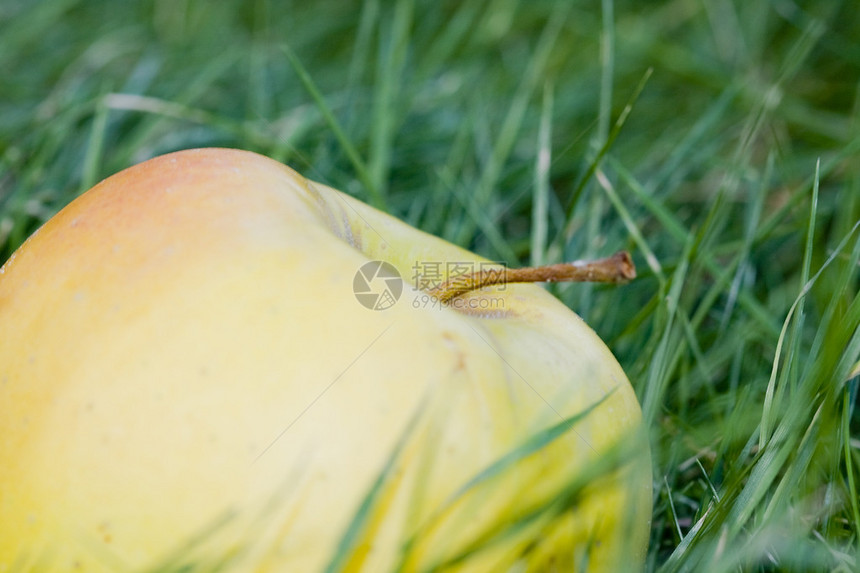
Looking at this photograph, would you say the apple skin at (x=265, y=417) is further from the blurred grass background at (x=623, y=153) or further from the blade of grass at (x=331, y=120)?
the blade of grass at (x=331, y=120)

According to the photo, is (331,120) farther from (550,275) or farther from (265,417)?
(265,417)

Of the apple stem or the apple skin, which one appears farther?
the apple stem

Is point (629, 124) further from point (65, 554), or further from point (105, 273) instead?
point (65, 554)

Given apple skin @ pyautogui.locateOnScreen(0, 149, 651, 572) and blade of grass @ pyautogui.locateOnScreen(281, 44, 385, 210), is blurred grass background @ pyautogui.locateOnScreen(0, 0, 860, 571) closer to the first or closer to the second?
blade of grass @ pyautogui.locateOnScreen(281, 44, 385, 210)

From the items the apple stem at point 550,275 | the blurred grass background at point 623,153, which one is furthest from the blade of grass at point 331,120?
the apple stem at point 550,275

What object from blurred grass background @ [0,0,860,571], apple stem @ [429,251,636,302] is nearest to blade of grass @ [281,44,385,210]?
blurred grass background @ [0,0,860,571]
